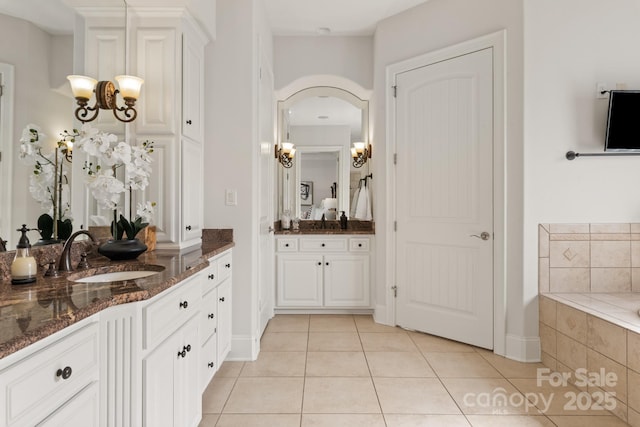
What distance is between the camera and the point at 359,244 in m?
3.66

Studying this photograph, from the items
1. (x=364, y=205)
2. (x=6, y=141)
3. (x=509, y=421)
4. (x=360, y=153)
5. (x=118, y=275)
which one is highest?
(x=360, y=153)

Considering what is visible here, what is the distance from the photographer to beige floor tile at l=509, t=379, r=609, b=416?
1.93 m

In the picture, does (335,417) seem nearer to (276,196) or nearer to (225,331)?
(225,331)

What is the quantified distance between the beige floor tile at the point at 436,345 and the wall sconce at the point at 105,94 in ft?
8.53

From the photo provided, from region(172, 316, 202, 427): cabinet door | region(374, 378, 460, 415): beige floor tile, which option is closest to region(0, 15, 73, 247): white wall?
region(172, 316, 202, 427): cabinet door

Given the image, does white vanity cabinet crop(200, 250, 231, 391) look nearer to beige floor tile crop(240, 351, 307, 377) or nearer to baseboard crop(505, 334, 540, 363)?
beige floor tile crop(240, 351, 307, 377)

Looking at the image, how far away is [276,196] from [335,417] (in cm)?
250

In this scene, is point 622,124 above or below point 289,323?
above

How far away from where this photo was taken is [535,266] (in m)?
2.55

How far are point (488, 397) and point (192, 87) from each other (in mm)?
2655

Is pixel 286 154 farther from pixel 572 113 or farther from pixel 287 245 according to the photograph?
pixel 572 113

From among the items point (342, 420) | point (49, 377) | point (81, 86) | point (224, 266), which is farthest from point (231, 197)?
point (49, 377)

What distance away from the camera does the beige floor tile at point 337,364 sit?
2365 mm

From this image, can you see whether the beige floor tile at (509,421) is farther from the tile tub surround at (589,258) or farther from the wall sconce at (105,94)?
the wall sconce at (105,94)
